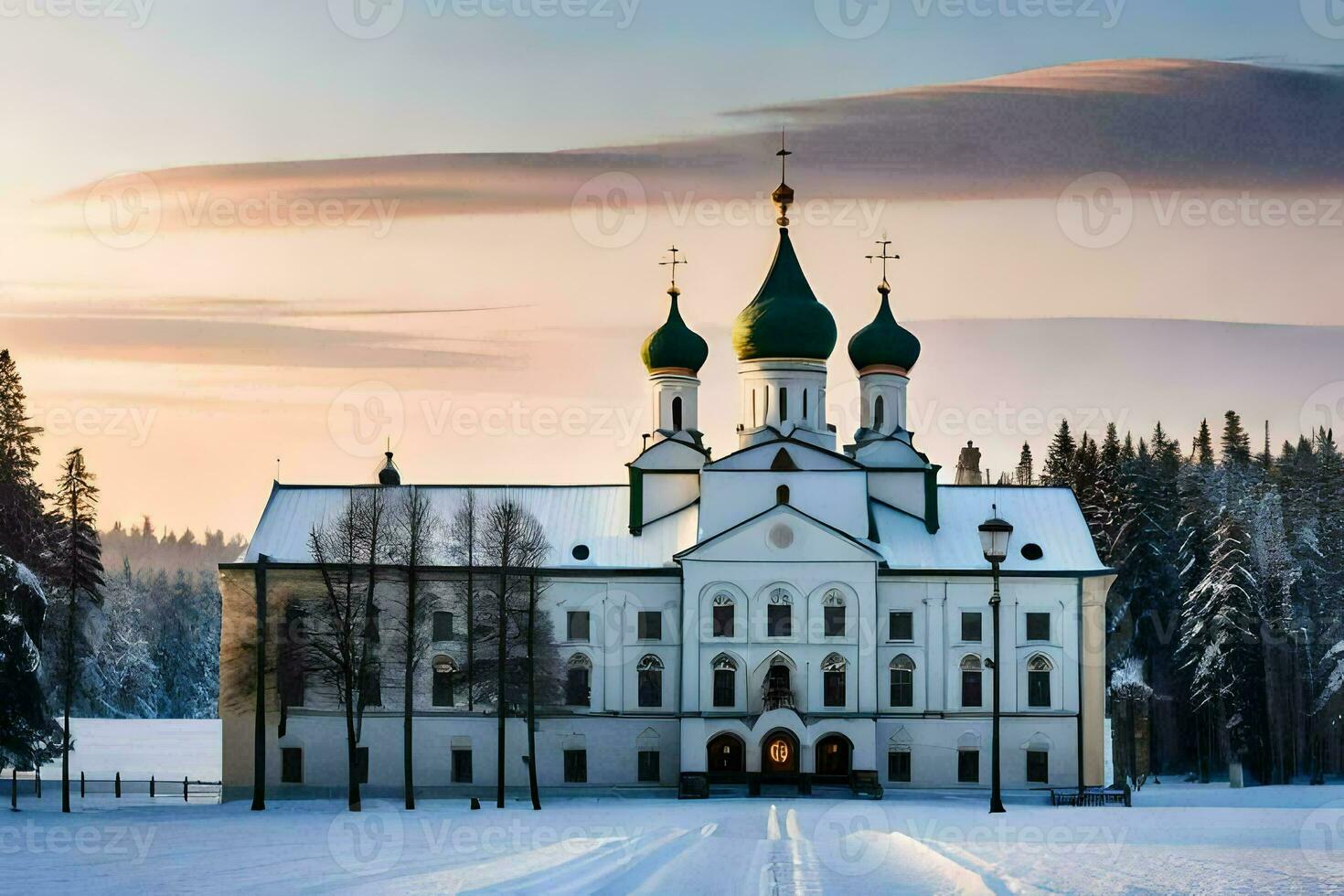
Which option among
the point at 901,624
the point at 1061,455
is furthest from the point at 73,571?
the point at 1061,455

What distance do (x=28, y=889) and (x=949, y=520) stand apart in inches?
1612

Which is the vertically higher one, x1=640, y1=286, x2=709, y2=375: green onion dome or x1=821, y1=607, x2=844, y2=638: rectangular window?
x1=640, y1=286, x2=709, y2=375: green onion dome

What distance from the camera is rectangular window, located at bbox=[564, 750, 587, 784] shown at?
5847 cm

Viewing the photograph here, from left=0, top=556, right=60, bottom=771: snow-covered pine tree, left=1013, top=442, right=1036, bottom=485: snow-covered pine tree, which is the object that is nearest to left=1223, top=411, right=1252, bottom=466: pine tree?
left=1013, top=442, right=1036, bottom=485: snow-covered pine tree

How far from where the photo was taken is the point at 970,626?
58969 mm

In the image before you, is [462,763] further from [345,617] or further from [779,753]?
[779,753]

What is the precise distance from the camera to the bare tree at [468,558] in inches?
2293

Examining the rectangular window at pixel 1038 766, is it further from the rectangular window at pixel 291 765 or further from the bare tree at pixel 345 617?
the rectangular window at pixel 291 765

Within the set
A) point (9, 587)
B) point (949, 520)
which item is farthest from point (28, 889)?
point (949, 520)

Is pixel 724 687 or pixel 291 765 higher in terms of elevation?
pixel 724 687

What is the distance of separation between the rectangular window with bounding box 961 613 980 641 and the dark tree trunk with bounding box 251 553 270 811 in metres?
22.9

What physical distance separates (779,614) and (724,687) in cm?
297

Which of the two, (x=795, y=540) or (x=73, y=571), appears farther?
(x=795, y=540)

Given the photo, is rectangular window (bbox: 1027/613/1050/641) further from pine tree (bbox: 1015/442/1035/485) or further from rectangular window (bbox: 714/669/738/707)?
pine tree (bbox: 1015/442/1035/485)
